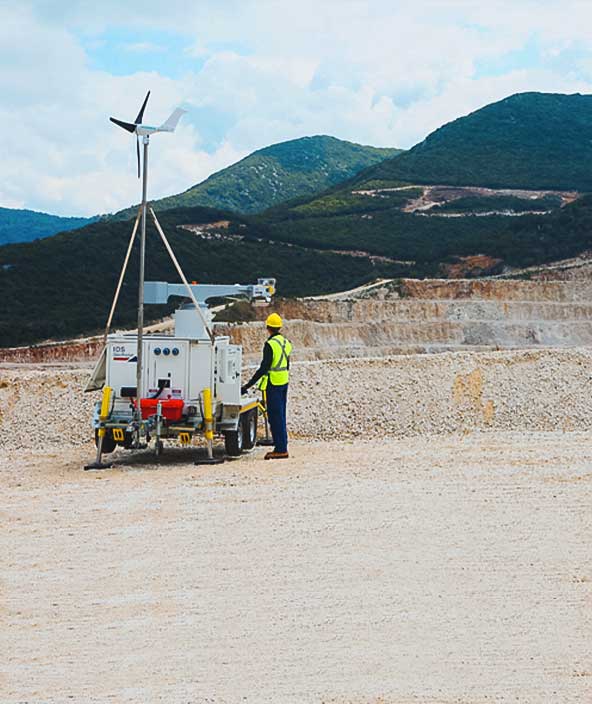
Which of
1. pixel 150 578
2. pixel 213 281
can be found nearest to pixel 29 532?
pixel 150 578

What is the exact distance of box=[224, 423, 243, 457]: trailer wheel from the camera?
1412 centimetres

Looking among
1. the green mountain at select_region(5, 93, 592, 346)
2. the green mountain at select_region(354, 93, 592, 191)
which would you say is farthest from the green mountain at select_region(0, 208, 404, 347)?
the green mountain at select_region(354, 93, 592, 191)

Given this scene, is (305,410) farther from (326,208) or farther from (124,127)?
(326,208)

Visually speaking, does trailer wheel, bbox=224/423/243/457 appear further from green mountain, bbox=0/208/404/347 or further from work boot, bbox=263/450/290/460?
green mountain, bbox=0/208/404/347

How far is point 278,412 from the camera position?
45.3 ft

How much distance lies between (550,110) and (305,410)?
13667cm

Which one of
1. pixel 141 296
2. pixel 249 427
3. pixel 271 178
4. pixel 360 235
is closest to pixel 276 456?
pixel 249 427

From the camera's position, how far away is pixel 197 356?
13266 mm

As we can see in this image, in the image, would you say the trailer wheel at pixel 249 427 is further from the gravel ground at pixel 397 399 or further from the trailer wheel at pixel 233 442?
the gravel ground at pixel 397 399

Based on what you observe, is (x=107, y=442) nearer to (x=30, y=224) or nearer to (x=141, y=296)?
(x=141, y=296)

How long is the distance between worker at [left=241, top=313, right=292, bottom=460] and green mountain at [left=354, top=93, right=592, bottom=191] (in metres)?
99.5

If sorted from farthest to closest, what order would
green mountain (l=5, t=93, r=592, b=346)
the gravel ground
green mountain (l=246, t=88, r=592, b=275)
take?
green mountain (l=246, t=88, r=592, b=275) < green mountain (l=5, t=93, r=592, b=346) < the gravel ground

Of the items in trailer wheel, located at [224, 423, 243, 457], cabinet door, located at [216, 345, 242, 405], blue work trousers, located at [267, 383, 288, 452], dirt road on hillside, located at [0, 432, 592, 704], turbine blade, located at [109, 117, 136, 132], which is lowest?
dirt road on hillside, located at [0, 432, 592, 704]

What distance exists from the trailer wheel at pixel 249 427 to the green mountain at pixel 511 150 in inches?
3879
